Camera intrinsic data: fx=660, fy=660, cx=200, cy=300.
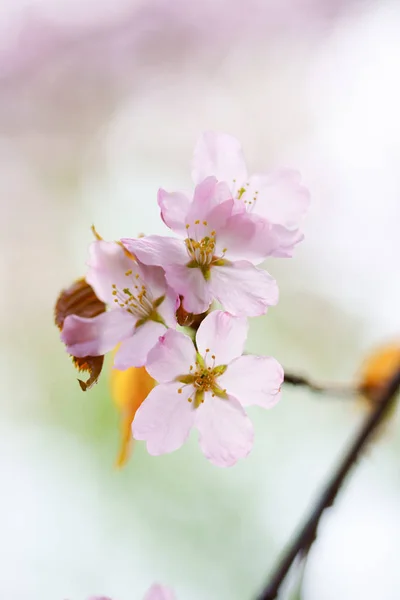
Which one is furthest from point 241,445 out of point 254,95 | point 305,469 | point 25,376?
point 254,95

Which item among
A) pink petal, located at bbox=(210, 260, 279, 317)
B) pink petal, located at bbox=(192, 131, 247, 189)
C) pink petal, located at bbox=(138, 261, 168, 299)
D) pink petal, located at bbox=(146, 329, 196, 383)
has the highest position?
pink petal, located at bbox=(192, 131, 247, 189)

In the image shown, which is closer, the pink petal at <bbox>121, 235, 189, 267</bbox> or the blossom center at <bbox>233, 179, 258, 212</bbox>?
the pink petal at <bbox>121, 235, 189, 267</bbox>

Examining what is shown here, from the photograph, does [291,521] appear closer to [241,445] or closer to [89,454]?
[89,454]

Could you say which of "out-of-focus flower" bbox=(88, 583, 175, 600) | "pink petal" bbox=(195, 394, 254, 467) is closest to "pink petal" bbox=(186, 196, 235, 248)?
"pink petal" bbox=(195, 394, 254, 467)

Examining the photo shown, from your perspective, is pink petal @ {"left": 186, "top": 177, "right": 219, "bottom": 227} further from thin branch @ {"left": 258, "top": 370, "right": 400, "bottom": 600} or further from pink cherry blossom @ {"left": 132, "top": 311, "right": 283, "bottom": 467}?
thin branch @ {"left": 258, "top": 370, "right": 400, "bottom": 600}

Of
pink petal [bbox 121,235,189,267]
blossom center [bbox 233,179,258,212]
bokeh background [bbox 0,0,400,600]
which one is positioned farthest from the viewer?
bokeh background [bbox 0,0,400,600]

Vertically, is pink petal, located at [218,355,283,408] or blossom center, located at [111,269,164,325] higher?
blossom center, located at [111,269,164,325]

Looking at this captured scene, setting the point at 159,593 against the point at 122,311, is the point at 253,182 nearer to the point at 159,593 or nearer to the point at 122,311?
the point at 122,311

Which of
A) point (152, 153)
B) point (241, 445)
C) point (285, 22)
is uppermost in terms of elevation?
point (285, 22)
